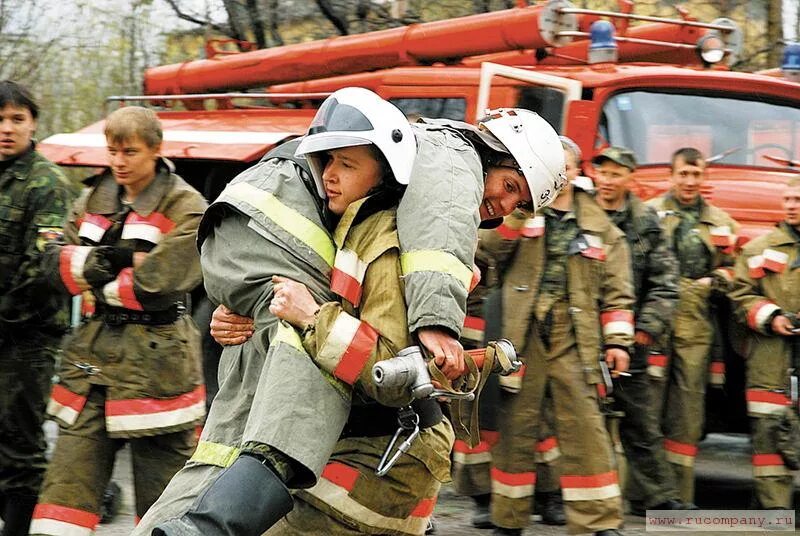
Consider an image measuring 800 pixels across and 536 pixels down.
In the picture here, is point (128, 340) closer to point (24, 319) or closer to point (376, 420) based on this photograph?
point (24, 319)

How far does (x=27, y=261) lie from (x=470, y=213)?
3032 mm

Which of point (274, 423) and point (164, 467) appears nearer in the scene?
point (274, 423)

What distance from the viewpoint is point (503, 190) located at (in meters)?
3.72

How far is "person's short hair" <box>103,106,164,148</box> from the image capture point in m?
5.22

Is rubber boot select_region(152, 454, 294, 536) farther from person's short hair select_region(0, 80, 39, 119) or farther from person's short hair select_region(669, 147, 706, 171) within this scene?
→ person's short hair select_region(669, 147, 706, 171)

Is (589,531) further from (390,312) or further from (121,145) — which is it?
(390,312)

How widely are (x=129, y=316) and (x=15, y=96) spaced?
48.4 inches

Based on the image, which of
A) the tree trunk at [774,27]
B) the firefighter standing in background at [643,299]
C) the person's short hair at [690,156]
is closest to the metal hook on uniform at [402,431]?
the firefighter standing in background at [643,299]

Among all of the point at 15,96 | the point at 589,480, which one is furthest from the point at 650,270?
the point at 15,96

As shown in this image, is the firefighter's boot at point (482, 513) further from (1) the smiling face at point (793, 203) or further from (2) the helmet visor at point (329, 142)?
(2) the helmet visor at point (329, 142)

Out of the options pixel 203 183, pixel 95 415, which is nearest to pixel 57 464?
pixel 95 415

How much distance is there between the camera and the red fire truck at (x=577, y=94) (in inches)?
306

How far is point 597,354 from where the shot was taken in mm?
6352

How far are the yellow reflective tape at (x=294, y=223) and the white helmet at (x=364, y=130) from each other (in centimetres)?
14
